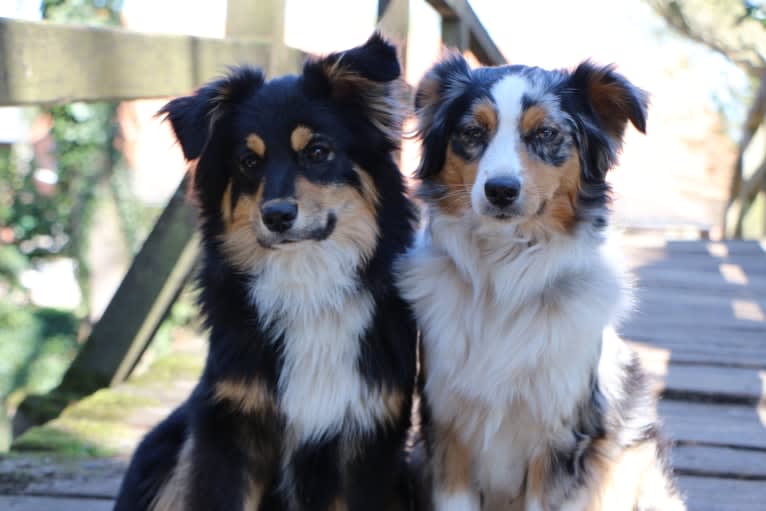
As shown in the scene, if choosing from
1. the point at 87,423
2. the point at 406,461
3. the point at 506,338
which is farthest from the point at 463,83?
the point at 87,423

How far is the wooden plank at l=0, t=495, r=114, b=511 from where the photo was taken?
8.29ft

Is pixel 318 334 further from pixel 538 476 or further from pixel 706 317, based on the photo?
pixel 706 317

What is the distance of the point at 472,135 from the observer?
94.6 inches

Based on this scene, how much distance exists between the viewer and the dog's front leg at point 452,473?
92.3 inches

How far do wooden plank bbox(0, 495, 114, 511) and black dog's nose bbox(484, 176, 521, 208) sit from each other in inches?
58.5

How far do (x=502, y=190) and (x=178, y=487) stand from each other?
1203mm

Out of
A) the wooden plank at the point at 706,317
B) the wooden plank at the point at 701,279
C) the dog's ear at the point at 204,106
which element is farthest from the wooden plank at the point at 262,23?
the wooden plank at the point at 701,279

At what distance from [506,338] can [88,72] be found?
1.28 meters

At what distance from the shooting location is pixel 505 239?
243cm

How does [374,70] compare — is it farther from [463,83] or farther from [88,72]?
[88,72]

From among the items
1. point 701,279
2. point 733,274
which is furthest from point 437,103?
point 733,274

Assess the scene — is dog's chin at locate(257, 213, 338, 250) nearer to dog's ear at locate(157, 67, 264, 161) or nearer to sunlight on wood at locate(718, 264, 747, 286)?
dog's ear at locate(157, 67, 264, 161)

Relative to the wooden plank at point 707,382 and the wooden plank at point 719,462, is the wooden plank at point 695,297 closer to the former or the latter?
the wooden plank at point 707,382

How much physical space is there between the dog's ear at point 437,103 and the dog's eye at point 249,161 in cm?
50
